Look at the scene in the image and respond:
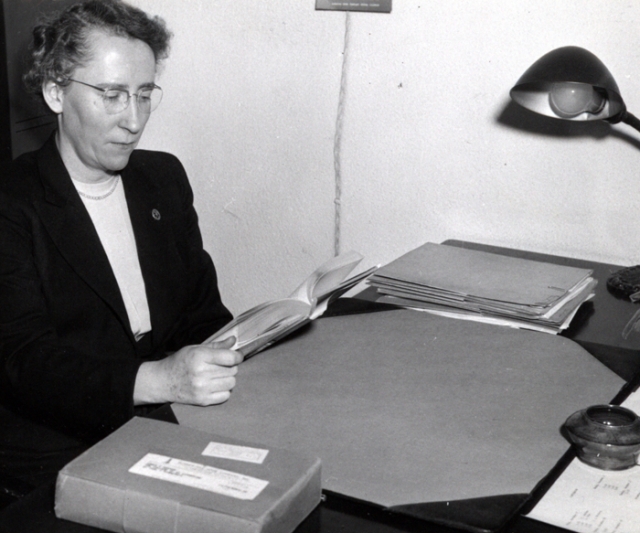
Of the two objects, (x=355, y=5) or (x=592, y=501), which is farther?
(x=355, y=5)

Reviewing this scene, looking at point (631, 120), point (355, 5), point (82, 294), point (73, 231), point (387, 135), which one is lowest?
point (82, 294)

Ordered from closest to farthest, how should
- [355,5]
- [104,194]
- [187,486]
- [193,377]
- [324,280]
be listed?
[187,486] → [193,377] → [324,280] → [104,194] → [355,5]

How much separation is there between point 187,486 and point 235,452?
0.08 meters

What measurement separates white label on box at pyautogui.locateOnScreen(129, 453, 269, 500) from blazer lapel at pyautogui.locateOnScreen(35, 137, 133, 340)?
0.69 metres

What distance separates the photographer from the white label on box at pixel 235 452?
2.93 feet

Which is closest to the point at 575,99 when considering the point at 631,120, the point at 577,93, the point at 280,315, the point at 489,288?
the point at 577,93

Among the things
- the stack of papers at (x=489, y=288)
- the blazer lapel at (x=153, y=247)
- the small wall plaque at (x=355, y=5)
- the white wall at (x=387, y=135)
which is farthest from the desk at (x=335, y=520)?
the small wall plaque at (x=355, y=5)

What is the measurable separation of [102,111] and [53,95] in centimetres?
11

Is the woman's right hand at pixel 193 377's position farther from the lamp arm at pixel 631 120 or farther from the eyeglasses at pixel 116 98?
the lamp arm at pixel 631 120

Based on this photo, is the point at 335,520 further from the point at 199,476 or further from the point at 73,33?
the point at 73,33

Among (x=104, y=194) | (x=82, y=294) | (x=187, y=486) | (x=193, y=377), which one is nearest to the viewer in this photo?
(x=187, y=486)

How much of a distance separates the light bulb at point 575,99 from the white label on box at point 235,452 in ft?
3.50

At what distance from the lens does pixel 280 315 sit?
1.25 m

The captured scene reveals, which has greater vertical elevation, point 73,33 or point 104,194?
point 73,33
